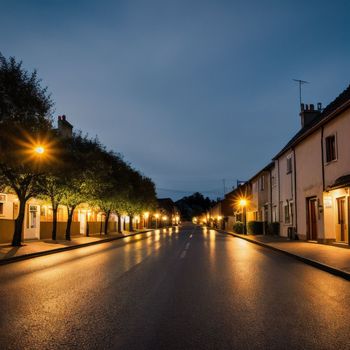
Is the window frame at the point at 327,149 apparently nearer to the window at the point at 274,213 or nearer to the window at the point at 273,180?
the window at the point at 273,180

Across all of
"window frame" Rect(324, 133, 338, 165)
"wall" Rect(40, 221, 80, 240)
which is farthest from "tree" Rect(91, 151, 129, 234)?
"window frame" Rect(324, 133, 338, 165)

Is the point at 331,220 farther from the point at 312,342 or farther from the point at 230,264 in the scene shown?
the point at 312,342

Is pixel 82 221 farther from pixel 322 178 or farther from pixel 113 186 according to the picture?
pixel 322 178

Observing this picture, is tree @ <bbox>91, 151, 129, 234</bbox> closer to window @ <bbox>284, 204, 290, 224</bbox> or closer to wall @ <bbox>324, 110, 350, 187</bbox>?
window @ <bbox>284, 204, 290, 224</bbox>

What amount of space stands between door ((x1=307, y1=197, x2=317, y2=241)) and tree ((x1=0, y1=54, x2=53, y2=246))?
15173 mm

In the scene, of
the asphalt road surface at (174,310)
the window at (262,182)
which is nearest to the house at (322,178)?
the asphalt road surface at (174,310)

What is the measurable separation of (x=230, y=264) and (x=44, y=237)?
20338 mm

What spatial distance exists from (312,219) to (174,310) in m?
20.3

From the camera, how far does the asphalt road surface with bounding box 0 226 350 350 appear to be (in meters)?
5.33

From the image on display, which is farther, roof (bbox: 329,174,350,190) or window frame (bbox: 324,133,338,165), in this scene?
window frame (bbox: 324,133,338,165)

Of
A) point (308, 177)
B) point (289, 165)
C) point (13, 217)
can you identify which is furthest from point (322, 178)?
point (13, 217)

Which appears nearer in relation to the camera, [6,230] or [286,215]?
[6,230]

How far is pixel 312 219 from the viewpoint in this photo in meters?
25.7

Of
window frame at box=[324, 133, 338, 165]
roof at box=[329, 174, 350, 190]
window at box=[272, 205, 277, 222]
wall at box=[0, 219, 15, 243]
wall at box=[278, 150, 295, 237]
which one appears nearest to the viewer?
roof at box=[329, 174, 350, 190]
